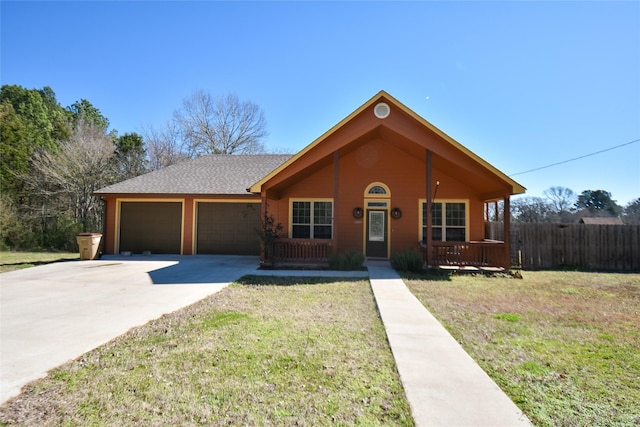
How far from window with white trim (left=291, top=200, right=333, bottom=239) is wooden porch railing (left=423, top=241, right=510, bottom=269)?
164 inches

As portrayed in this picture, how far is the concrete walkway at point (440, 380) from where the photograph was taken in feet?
8.30

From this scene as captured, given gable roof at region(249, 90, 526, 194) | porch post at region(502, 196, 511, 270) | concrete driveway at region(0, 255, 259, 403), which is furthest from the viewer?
porch post at region(502, 196, 511, 270)

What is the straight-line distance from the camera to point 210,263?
36.7 ft

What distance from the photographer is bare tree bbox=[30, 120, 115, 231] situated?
18.8m

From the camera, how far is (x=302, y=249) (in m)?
10.9

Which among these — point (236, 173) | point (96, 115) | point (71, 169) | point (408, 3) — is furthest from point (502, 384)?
point (96, 115)

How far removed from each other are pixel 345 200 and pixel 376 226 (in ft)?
5.18

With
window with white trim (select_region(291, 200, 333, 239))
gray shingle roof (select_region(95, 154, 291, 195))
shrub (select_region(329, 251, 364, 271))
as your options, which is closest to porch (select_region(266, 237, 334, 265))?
shrub (select_region(329, 251, 364, 271))

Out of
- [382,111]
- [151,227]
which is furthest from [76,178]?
[382,111]

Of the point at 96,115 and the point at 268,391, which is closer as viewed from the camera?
the point at 268,391

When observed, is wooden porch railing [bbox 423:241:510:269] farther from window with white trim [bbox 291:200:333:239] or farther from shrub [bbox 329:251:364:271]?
window with white trim [bbox 291:200:333:239]

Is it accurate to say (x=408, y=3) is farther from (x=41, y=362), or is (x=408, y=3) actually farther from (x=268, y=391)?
(x=41, y=362)

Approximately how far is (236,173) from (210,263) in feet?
17.2

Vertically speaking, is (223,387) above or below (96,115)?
below
